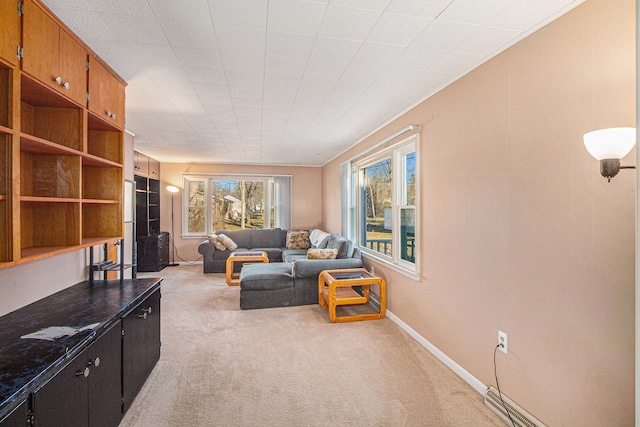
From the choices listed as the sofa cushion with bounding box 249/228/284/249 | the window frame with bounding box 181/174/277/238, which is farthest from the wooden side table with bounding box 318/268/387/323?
the window frame with bounding box 181/174/277/238

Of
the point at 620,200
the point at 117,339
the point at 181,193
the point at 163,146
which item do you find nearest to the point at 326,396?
the point at 117,339

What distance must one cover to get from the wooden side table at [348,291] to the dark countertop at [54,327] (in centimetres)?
189

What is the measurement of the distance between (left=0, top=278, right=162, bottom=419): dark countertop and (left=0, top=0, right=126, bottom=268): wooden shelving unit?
349mm

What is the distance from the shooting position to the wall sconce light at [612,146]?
1.21 meters

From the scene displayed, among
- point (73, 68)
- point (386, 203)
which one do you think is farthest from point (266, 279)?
point (73, 68)

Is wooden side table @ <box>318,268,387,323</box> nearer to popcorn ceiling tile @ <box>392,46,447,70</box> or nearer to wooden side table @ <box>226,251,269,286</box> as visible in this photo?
wooden side table @ <box>226,251,269,286</box>

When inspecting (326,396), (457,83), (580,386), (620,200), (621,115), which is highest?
(457,83)

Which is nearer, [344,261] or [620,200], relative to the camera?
[620,200]

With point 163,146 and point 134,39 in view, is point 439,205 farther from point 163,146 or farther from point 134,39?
point 163,146

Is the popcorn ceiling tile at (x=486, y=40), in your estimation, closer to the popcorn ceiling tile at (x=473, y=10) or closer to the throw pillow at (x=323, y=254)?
the popcorn ceiling tile at (x=473, y=10)

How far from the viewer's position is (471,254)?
225cm

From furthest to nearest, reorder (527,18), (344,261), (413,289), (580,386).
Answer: (344,261) → (413,289) → (527,18) → (580,386)

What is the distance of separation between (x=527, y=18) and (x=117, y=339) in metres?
2.94

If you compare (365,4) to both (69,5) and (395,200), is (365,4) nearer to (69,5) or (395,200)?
(69,5)
